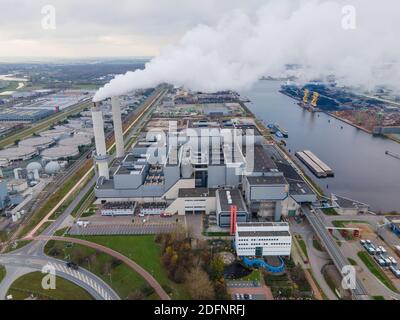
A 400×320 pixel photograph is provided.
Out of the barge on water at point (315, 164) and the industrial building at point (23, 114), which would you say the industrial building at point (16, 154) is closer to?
the industrial building at point (23, 114)

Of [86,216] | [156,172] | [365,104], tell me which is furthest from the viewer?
[365,104]

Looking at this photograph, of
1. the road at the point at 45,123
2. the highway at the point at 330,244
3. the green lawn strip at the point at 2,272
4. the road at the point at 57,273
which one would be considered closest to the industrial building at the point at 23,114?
the road at the point at 45,123

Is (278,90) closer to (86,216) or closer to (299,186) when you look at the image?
(299,186)

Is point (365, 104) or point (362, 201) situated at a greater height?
point (365, 104)

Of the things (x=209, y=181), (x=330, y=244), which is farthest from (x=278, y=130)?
(x=330, y=244)

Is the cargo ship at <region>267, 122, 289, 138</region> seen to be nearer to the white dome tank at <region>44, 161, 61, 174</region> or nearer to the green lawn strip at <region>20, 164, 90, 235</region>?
the green lawn strip at <region>20, 164, 90, 235</region>

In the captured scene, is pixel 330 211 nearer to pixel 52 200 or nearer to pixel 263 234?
pixel 263 234
